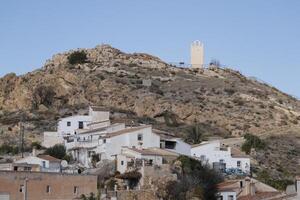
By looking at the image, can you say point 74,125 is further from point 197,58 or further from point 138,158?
point 197,58

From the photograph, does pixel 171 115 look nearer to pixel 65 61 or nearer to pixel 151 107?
pixel 151 107

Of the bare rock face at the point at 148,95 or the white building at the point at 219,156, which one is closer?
the white building at the point at 219,156

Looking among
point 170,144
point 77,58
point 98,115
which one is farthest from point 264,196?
A: point 77,58

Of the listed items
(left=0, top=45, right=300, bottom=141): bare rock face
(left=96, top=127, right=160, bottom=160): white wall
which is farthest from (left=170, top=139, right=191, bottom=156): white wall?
(left=0, top=45, right=300, bottom=141): bare rock face

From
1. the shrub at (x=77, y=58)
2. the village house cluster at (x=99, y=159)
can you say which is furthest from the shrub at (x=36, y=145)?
the shrub at (x=77, y=58)

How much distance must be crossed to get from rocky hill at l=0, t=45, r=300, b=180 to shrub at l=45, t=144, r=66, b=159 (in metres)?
13.0

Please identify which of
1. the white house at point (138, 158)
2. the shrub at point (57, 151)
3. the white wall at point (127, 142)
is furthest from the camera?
the shrub at point (57, 151)

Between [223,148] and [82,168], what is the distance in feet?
61.1

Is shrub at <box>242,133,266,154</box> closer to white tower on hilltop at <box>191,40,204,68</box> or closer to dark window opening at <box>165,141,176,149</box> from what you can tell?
dark window opening at <box>165,141,176,149</box>

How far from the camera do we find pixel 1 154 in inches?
3036

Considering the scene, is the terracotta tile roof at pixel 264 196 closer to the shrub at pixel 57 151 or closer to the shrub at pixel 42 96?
the shrub at pixel 57 151

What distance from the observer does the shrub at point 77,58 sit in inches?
4884

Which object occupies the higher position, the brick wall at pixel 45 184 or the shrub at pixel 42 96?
the shrub at pixel 42 96

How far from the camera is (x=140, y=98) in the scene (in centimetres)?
10794
